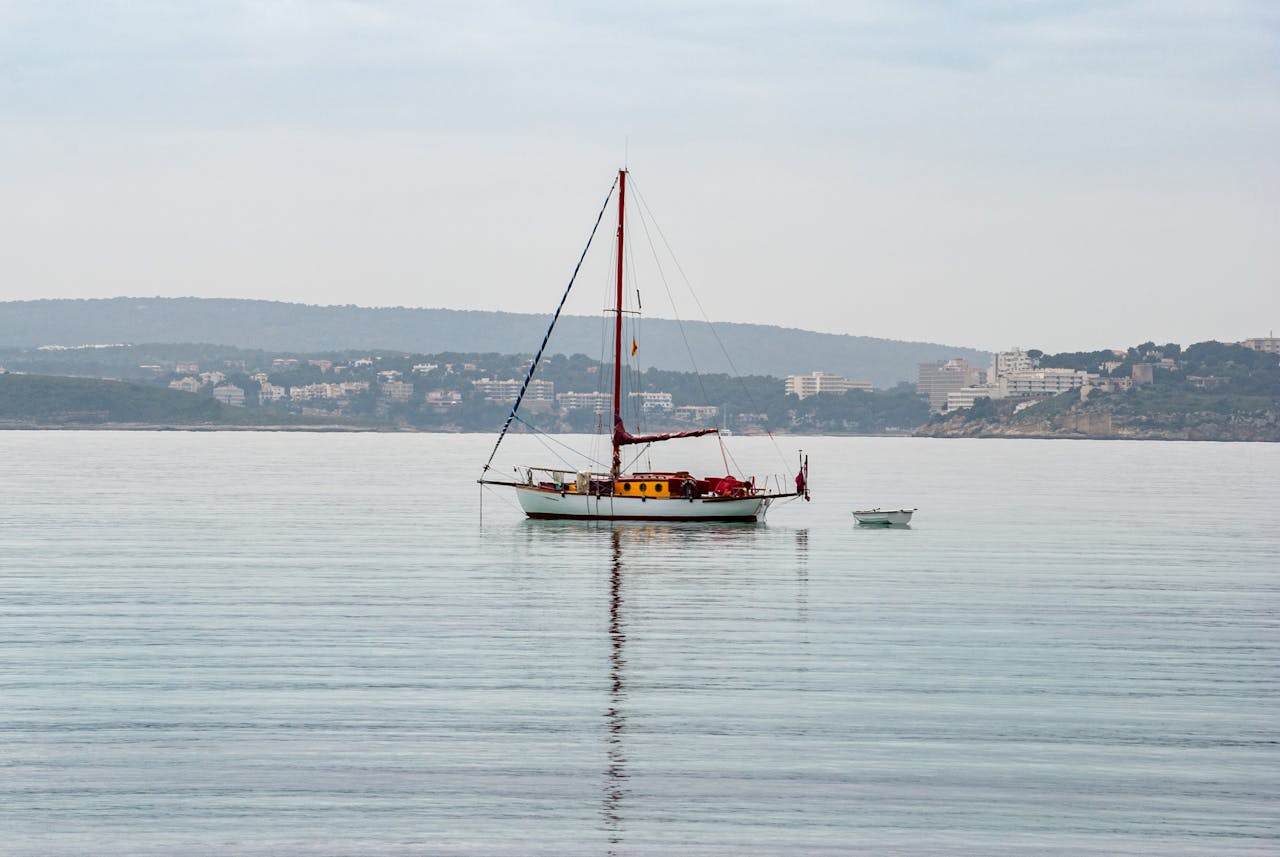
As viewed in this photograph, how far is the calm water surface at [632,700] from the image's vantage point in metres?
20.7

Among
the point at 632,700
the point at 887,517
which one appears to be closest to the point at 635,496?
the point at 887,517

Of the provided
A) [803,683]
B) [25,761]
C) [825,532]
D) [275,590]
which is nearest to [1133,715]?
[803,683]

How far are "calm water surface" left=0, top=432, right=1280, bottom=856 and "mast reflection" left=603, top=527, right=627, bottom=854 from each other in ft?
0.29

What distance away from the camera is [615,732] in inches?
1041

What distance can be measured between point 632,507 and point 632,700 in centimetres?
5281

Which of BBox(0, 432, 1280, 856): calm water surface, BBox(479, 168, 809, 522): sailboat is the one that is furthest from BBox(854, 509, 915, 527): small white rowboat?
BBox(0, 432, 1280, 856): calm water surface

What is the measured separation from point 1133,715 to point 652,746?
29.7 ft

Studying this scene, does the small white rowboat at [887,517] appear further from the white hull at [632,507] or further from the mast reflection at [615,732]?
the mast reflection at [615,732]

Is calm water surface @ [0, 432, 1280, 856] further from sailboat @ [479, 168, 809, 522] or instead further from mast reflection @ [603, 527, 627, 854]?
sailboat @ [479, 168, 809, 522]

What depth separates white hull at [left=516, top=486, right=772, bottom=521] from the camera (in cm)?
8244

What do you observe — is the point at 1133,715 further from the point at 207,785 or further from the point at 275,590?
the point at 275,590

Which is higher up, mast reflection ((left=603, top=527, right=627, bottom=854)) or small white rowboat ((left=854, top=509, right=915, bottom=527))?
mast reflection ((left=603, top=527, right=627, bottom=854))

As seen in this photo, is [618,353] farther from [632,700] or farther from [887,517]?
[632,700]

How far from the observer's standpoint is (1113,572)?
5822cm
